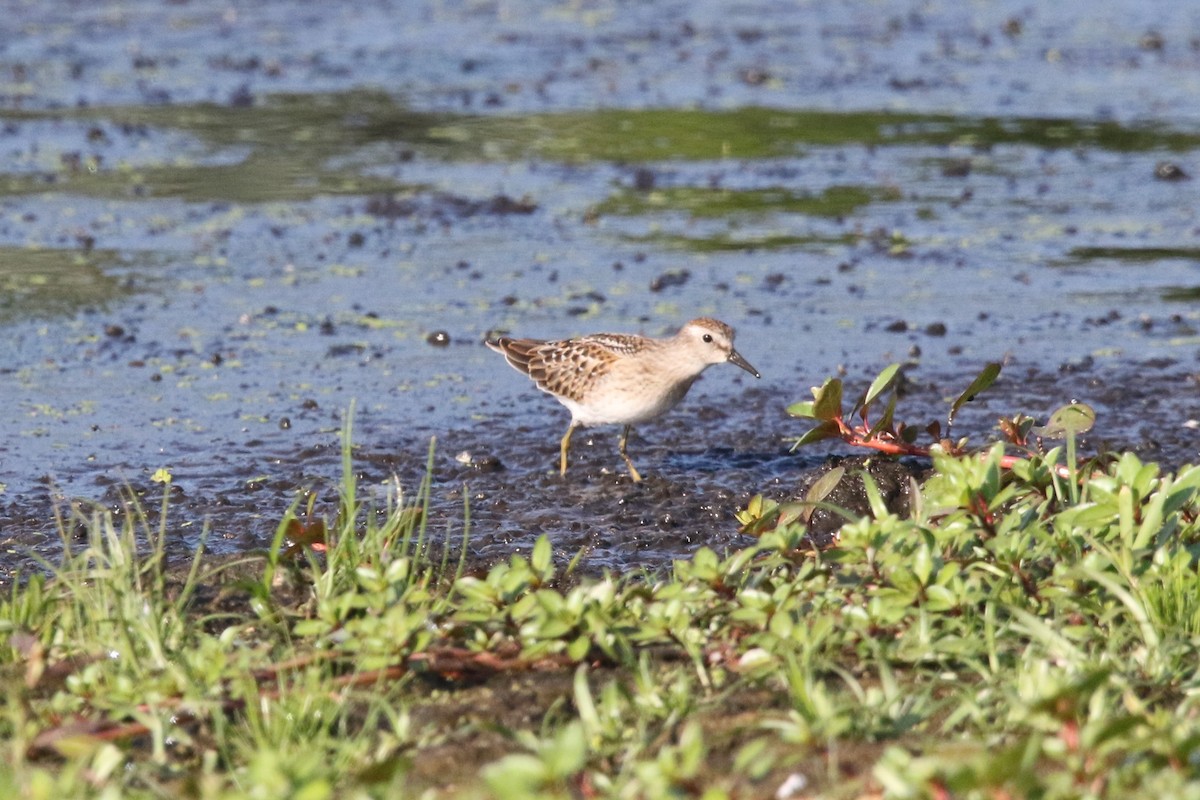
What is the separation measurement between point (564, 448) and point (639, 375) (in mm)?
496

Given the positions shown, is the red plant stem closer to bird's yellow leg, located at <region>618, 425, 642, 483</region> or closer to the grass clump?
the grass clump

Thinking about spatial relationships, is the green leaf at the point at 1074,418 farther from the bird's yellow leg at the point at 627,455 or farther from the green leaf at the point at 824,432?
the bird's yellow leg at the point at 627,455

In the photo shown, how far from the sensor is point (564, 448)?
8.15 metres

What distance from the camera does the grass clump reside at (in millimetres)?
3814

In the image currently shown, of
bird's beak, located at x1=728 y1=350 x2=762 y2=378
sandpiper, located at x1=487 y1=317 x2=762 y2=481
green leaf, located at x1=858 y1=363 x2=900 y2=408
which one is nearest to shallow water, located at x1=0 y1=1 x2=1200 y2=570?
sandpiper, located at x1=487 y1=317 x2=762 y2=481

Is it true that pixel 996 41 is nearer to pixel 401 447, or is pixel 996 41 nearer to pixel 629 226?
pixel 629 226

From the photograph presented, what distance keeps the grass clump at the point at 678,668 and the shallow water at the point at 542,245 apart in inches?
74.3

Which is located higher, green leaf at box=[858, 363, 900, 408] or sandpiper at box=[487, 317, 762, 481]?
green leaf at box=[858, 363, 900, 408]

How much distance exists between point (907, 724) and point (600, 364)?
430 centimetres

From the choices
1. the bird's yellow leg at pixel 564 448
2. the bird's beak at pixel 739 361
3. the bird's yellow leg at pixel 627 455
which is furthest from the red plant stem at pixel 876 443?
the bird's yellow leg at pixel 564 448

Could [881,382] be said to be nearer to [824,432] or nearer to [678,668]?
[824,432]

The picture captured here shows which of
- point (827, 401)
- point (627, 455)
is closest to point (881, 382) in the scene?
point (827, 401)

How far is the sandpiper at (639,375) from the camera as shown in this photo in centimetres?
819

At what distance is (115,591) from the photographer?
4680 millimetres
